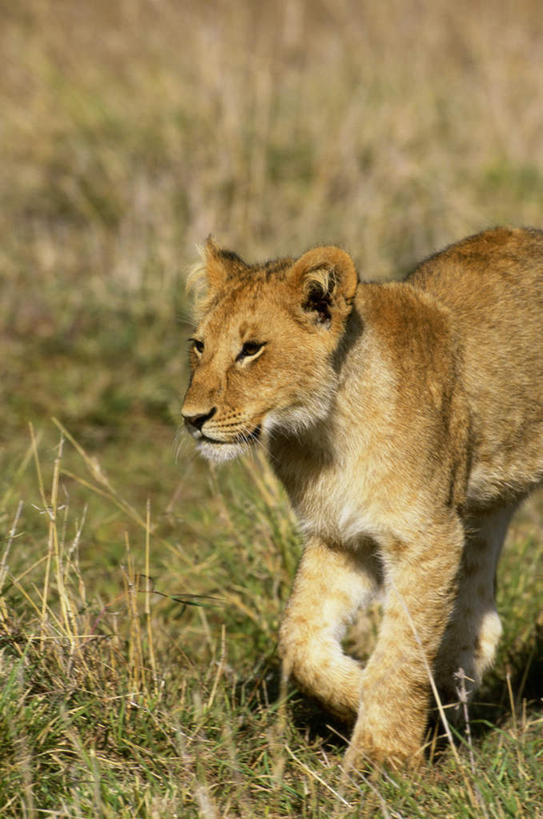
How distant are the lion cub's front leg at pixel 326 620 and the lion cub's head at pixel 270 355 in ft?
2.30

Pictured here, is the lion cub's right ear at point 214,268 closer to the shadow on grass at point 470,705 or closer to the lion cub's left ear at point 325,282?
the lion cub's left ear at point 325,282

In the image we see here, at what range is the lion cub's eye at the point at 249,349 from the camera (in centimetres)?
406

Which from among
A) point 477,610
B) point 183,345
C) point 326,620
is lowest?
point 326,620

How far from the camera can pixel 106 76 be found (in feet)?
37.6

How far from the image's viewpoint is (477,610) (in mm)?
5047

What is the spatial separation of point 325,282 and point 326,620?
1.28m

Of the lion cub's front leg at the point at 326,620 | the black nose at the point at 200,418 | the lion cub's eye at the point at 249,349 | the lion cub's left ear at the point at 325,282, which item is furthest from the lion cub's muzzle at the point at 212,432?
the lion cub's front leg at the point at 326,620

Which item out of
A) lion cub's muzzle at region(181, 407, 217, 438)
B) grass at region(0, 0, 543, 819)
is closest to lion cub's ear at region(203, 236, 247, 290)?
lion cub's muzzle at region(181, 407, 217, 438)

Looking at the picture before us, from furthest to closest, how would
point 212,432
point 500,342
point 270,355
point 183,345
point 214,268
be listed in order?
1. point 183,345
2. point 500,342
3. point 214,268
4. point 270,355
5. point 212,432

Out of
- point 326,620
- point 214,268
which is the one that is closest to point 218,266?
point 214,268

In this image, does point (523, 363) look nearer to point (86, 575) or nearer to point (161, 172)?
point (86, 575)

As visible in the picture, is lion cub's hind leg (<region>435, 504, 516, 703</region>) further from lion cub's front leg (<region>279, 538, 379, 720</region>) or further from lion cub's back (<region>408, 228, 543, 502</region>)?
lion cub's front leg (<region>279, 538, 379, 720</region>)

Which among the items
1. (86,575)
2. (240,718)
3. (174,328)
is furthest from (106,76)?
(240,718)

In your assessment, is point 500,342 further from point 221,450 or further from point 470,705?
point 470,705
